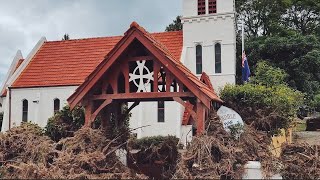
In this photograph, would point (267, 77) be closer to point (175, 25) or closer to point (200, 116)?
point (200, 116)

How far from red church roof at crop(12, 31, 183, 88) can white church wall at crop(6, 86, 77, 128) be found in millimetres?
448

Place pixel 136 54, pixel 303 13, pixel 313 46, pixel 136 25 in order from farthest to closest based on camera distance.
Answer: pixel 303 13
pixel 313 46
pixel 136 54
pixel 136 25

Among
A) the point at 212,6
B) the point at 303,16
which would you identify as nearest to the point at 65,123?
the point at 212,6

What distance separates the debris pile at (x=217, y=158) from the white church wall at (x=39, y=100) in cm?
1842

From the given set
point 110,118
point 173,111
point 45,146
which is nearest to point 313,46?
point 173,111

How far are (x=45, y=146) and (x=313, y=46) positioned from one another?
2774 cm

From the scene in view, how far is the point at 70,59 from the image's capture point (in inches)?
1131

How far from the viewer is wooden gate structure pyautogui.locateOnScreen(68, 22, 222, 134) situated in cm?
1069

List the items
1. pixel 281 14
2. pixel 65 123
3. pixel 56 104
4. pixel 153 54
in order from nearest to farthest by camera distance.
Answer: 1. pixel 153 54
2. pixel 65 123
3. pixel 56 104
4. pixel 281 14

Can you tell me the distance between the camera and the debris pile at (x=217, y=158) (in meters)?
9.63

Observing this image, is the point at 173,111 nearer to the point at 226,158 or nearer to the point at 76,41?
the point at 76,41

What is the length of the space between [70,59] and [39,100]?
3869mm

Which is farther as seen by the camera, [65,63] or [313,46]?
[313,46]

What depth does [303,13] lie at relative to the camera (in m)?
41.1
